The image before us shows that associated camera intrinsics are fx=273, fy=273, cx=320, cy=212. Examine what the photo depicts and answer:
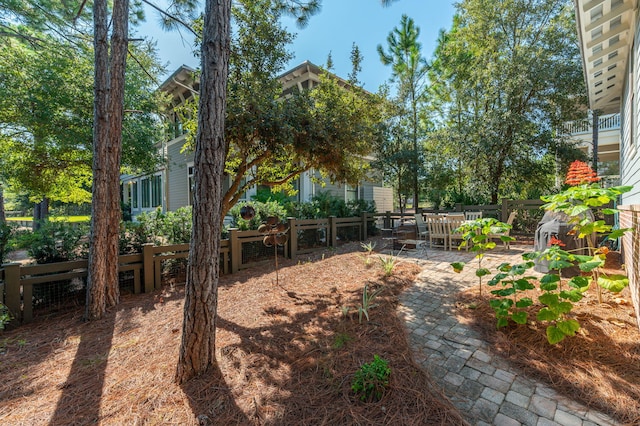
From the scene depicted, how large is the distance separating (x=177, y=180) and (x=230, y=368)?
1363cm

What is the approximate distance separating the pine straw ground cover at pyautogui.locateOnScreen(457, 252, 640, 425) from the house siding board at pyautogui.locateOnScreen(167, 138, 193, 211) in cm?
1324

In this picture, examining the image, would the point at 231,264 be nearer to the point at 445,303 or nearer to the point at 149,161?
the point at 445,303

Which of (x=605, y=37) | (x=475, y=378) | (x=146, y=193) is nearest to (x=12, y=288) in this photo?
(x=475, y=378)

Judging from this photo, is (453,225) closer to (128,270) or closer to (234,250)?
(234,250)

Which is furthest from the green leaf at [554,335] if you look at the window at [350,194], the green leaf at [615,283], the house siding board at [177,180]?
the house siding board at [177,180]

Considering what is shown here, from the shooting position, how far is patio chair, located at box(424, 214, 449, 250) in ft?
24.8

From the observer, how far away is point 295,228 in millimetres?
7414

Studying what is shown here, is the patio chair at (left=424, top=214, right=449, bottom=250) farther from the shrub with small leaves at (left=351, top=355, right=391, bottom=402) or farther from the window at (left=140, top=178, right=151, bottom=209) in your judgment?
the window at (left=140, top=178, right=151, bottom=209)

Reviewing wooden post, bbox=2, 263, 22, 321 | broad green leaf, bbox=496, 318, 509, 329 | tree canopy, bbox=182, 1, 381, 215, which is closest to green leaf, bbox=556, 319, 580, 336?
broad green leaf, bbox=496, 318, 509, 329

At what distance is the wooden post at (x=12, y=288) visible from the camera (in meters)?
3.62

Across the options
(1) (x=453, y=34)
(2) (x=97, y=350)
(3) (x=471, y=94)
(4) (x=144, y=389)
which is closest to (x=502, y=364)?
(4) (x=144, y=389)

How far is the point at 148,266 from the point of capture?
194 inches

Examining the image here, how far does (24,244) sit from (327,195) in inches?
278

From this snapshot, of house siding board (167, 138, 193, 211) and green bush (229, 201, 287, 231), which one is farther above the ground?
house siding board (167, 138, 193, 211)
